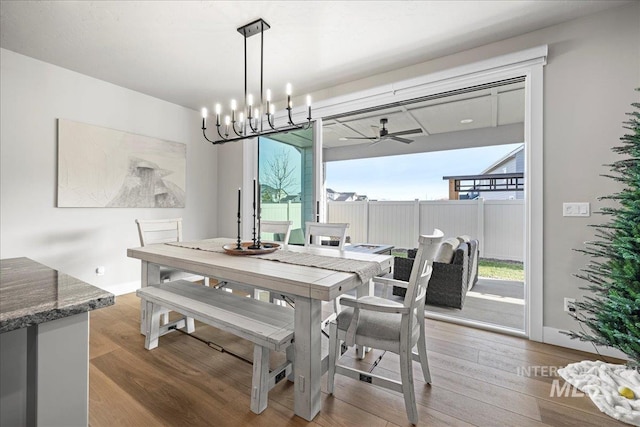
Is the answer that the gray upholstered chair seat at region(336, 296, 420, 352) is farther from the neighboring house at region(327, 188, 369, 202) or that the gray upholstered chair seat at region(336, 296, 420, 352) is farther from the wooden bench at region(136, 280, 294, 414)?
the neighboring house at region(327, 188, 369, 202)

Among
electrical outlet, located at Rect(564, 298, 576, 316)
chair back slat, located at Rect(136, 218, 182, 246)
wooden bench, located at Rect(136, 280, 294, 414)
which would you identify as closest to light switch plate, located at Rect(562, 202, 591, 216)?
electrical outlet, located at Rect(564, 298, 576, 316)

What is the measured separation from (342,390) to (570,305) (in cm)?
194

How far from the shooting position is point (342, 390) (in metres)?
1.72

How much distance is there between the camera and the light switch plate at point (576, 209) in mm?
2197

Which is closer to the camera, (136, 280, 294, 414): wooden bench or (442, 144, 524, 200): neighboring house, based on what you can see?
(136, 280, 294, 414): wooden bench

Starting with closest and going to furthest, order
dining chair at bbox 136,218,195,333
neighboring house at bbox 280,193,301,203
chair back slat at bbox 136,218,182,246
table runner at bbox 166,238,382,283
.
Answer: table runner at bbox 166,238,382,283, dining chair at bbox 136,218,195,333, chair back slat at bbox 136,218,182,246, neighboring house at bbox 280,193,301,203

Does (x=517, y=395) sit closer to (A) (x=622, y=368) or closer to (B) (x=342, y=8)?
(A) (x=622, y=368)

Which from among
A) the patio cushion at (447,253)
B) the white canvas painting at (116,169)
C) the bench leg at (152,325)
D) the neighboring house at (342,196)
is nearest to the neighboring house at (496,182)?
the neighboring house at (342,196)

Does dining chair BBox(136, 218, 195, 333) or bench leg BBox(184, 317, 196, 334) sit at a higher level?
dining chair BBox(136, 218, 195, 333)

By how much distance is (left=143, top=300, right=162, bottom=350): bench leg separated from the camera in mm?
2150

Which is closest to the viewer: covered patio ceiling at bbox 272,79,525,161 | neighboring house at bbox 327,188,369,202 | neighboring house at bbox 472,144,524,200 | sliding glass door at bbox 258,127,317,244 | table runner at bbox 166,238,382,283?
table runner at bbox 166,238,382,283

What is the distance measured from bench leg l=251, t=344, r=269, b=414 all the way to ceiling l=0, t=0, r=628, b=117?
235cm

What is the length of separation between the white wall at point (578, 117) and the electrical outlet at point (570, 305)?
35 mm

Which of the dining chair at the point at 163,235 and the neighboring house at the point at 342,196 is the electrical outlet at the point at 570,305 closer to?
the dining chair at the point at 163,235
